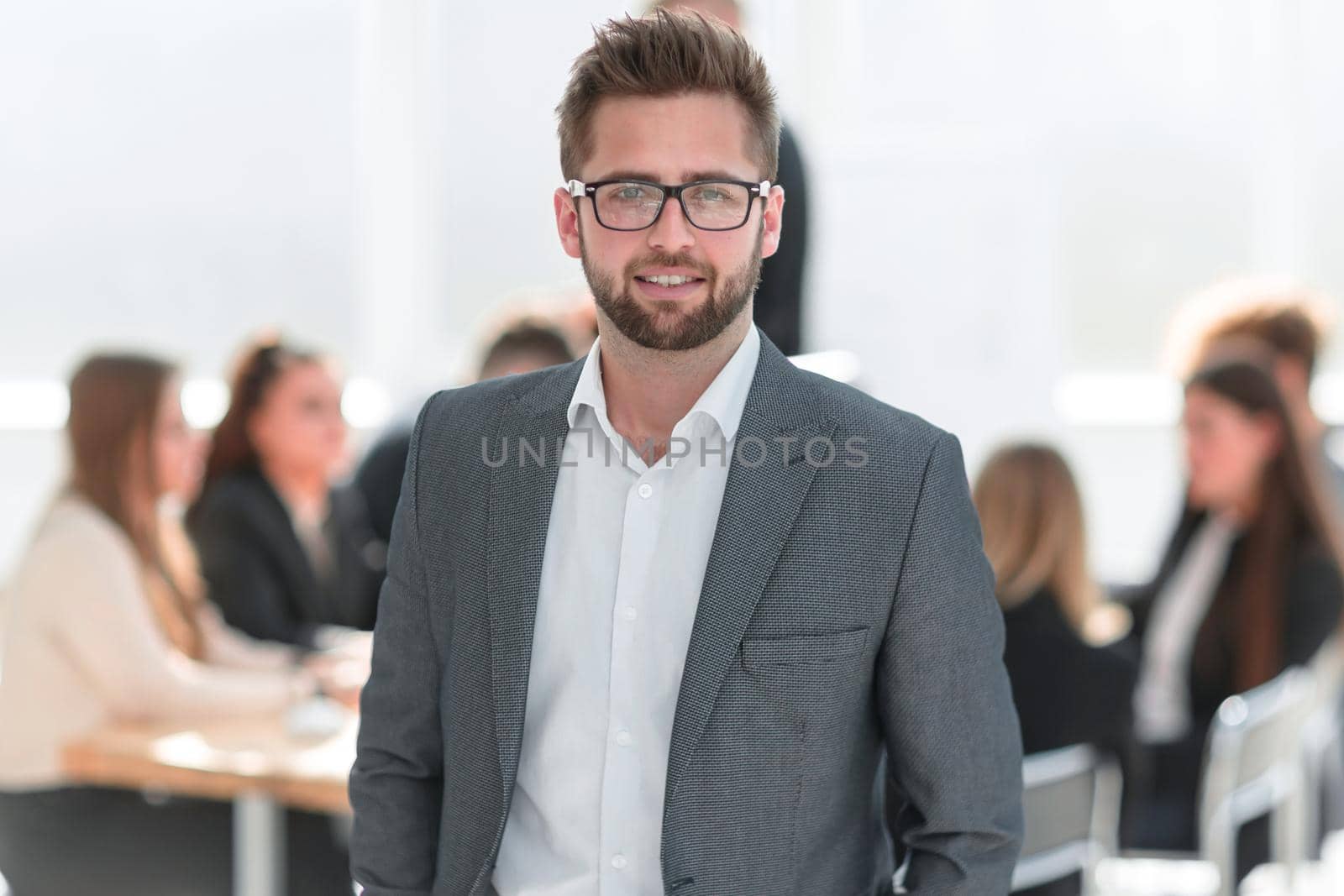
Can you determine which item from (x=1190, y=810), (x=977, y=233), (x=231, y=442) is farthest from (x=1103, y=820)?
(x=231, y=442)

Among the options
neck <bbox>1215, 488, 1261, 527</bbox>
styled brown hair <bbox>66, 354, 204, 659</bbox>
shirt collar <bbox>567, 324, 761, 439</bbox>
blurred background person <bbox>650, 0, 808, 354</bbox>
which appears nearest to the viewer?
shirt collar <bbox>567, 324, 761, 439</bbox>

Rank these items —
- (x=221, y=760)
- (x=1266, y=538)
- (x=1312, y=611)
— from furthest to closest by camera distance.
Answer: (x=1266, y=538) → (x=1312, y=611) → (x=221, y=760)

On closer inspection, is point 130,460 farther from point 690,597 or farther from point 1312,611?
point 1312,611

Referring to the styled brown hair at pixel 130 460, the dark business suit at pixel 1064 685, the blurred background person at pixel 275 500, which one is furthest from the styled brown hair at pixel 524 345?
the dark business suit at pixel 1064 685

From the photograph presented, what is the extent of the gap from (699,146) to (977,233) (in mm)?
3383

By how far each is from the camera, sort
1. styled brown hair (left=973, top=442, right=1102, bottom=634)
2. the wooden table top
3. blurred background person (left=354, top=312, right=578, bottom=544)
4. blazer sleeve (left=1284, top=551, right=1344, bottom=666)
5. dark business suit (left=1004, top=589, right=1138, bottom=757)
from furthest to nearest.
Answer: blurred background person (left=354, top=312, right=578, bottom=544) → blazer sleeve (left=1284, top=551, right=1344, bottom=666) → styled brown hair (left=973, top=442, right=1102, bottom=634) → dark business suit (left=1004, top=589, right=1138, bottom=757) → the wooden table top

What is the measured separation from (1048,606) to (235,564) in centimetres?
209

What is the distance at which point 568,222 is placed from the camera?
51.3 inches

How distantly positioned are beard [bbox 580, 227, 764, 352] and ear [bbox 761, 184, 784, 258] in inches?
0.9

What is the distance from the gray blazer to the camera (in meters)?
1.25

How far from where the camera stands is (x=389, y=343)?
6930 mm

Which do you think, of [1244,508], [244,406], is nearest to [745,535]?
[1244,508]

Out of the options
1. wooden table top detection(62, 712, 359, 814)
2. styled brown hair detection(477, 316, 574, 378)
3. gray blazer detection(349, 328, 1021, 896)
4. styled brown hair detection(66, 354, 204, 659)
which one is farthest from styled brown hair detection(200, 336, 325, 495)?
gray blazer detection(349, 328, 1021, 896)

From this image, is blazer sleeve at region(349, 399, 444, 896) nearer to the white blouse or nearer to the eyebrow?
the eyebrow
